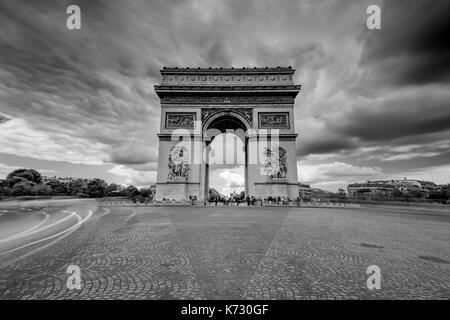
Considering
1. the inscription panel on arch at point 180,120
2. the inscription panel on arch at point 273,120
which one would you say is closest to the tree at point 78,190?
the inscription panel on arch at point 180,120

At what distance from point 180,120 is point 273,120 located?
11000 millimetres

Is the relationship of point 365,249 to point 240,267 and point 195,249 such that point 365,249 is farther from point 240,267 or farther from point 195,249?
point 195,249

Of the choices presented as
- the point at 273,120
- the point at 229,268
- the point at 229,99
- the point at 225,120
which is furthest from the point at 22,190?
the point at 229,268

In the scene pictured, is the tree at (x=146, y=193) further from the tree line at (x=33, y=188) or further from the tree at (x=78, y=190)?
the tree at (x=78, y=190)

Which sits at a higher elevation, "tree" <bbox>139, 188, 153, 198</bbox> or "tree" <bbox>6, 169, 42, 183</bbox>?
"tree" <bbox>6, 169, 42, 183</bbox>

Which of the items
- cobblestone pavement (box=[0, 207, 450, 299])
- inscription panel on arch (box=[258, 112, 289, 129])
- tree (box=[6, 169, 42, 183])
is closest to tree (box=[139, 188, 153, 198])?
inscription panel on arch (box=[258, 112, 289, 129])

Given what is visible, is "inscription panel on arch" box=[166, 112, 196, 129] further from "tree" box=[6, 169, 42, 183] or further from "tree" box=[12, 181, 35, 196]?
"tree" box=[6, 169, 42, 183]

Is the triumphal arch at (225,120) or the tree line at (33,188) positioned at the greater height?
the triumphal arch at (225,120)

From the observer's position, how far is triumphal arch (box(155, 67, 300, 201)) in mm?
23156

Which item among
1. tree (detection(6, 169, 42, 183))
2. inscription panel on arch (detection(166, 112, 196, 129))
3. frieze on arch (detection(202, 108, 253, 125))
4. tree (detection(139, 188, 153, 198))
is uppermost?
frieze on arch (detection(202, 108, 253, 125))

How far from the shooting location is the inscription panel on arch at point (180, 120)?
24734 mm

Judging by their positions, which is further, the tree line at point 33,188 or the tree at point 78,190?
the tree at point 78,190

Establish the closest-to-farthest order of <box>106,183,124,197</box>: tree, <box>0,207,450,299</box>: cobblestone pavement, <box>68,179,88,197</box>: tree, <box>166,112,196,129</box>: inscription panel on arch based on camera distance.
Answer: <box>0,207,450,299</box>: cobblestone pavement → <box>166,112,196,129</box>: inscription panel on arch → <box>68,179,88,197</box>: tree → <box>106,183,124,197</box>: tree

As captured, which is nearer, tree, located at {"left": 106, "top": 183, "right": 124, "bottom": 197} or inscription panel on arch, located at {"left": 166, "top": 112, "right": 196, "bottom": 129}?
inscription panel on arch, located at {"left": 166, "top": 112, "right": 196, "bottom": 129}
